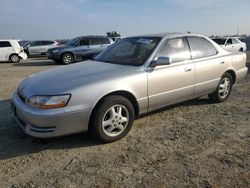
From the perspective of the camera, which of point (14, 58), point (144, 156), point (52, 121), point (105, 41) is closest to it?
point (52, 121)

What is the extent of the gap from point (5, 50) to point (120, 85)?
660 inches

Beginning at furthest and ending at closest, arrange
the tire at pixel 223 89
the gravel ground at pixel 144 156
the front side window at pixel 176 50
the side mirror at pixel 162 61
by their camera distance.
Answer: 1. the tire at pixel 223 89
2. the front side window at pixel 176 50
3. the side mirror at pixel 162 61
4. the gravel ground at pixel 144 156

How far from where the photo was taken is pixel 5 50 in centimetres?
1905

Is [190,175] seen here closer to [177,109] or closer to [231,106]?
[177,109]

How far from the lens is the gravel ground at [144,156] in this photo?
11.0 ft

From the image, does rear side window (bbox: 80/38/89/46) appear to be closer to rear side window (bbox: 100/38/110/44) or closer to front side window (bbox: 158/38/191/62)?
rear side window (bbox: 100/38/110/44)

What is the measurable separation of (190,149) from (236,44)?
19032 mm

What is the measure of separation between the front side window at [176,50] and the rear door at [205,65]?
16 cm

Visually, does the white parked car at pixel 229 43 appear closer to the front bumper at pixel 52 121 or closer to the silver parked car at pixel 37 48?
the silver parked car at pixel 37 48

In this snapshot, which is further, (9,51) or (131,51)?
(9,51)

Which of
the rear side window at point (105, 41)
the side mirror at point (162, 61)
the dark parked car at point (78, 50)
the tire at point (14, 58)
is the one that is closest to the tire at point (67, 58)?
the dark parked car at point (78, 50)

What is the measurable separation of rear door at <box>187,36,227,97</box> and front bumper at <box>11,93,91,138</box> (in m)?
2.52

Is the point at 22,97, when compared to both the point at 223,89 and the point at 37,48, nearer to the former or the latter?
the point at 223,89

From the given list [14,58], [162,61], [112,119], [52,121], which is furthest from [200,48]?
[14,58]
